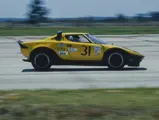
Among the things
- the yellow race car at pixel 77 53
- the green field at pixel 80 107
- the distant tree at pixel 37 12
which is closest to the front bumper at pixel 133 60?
the yellow race car at pixel 77 53

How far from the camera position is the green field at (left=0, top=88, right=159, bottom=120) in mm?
7785

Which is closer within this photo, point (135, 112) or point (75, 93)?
point (135, 112)

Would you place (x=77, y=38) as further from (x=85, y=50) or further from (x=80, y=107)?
(x=80, y=107)

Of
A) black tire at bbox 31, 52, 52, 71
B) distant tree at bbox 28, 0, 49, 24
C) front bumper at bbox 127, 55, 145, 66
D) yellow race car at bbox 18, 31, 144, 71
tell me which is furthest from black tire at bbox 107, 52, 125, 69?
distant tree at bbox 28, 0, 49, 24

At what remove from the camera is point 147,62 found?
21.0 m

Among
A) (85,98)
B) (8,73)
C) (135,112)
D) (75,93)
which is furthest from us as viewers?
(8,73)

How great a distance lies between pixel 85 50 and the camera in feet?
58.9

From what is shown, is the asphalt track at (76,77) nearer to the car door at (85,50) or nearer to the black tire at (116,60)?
the black tire at (116,60)

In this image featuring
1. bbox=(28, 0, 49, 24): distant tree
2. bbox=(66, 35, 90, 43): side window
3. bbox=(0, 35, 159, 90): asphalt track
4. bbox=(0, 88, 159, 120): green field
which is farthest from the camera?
bbox=(28, 0, 49, 24): distant tree

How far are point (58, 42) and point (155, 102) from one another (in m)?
9.42

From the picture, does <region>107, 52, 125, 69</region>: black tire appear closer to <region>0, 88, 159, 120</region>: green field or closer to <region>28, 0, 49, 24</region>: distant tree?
<region>0, 88, 159, 120</region>: green field

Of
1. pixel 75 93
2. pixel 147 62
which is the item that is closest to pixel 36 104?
pixel 75 93

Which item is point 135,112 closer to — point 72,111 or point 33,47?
point 72,111

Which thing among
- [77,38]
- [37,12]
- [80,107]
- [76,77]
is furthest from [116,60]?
[37,12]
